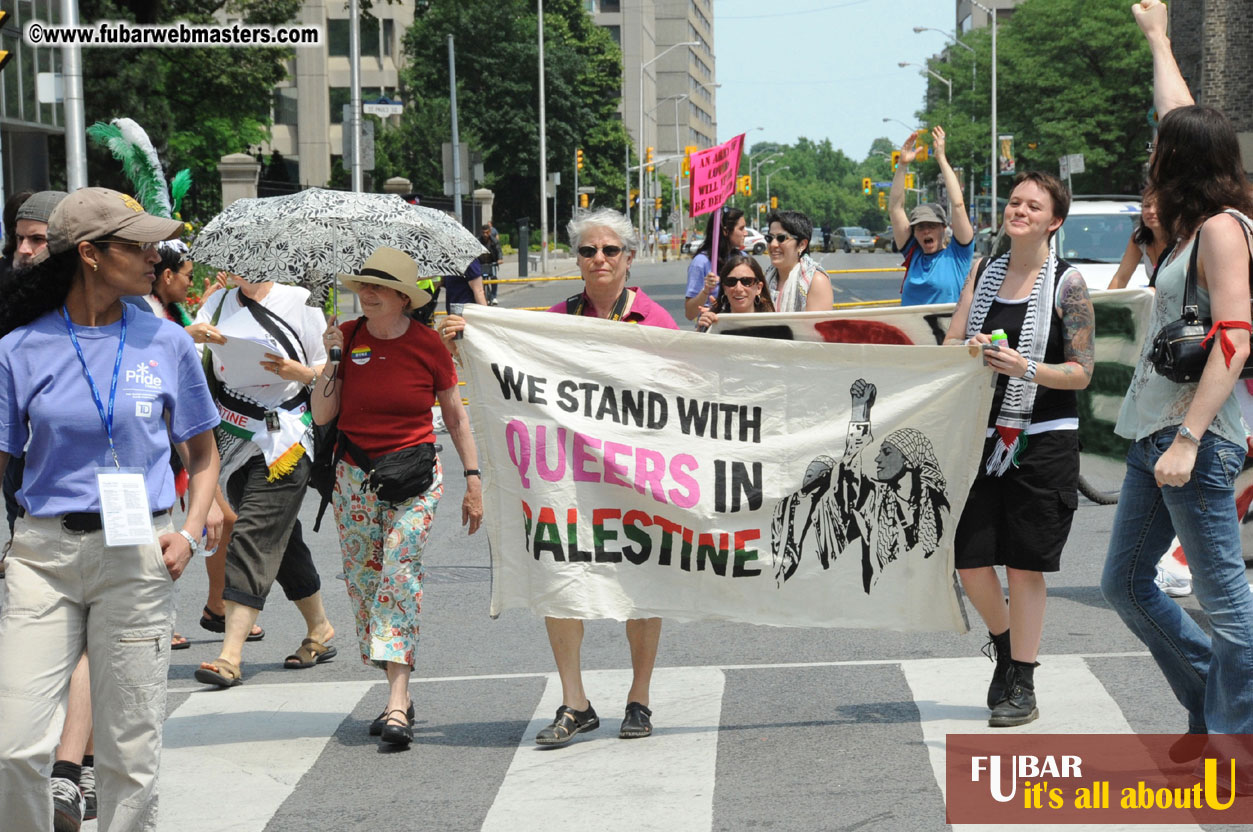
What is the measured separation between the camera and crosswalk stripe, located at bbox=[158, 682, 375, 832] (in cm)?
526

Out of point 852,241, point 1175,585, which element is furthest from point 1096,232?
point 852,241

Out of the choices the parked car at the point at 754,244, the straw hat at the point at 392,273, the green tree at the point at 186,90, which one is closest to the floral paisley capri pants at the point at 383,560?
the straw hat at the point at 392,273

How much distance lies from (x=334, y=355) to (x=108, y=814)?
93.5 inches

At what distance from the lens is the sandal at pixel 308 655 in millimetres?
7277

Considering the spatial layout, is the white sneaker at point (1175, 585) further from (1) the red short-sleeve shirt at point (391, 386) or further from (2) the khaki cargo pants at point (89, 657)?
(2) the khaki cargo pants at point (89, 657)

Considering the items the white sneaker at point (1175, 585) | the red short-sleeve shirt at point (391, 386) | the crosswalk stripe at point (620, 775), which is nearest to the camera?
the crosswalk stripe at point (620, 775)

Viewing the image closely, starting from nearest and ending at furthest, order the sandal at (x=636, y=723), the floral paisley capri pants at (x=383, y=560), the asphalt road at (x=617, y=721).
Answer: the asphalt road at (x=617, y=721)
the sandal at (x=636, y=723)
the floral paisley capri pants at (x=383, y=560)

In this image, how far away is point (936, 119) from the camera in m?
75.4

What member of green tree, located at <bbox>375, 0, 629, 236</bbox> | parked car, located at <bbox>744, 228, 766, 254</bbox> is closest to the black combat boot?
parked car, located at <bbox>744, 228, 766, 254</bbox>

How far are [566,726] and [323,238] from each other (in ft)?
8.40

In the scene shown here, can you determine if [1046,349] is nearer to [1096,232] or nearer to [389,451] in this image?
[389,451]

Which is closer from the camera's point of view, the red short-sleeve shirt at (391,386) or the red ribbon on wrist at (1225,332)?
the red ribbon on wrist at (1225,332)

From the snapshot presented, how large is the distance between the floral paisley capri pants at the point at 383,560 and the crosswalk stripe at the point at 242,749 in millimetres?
443

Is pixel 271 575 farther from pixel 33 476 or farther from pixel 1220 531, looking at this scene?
pixel 1220 531
